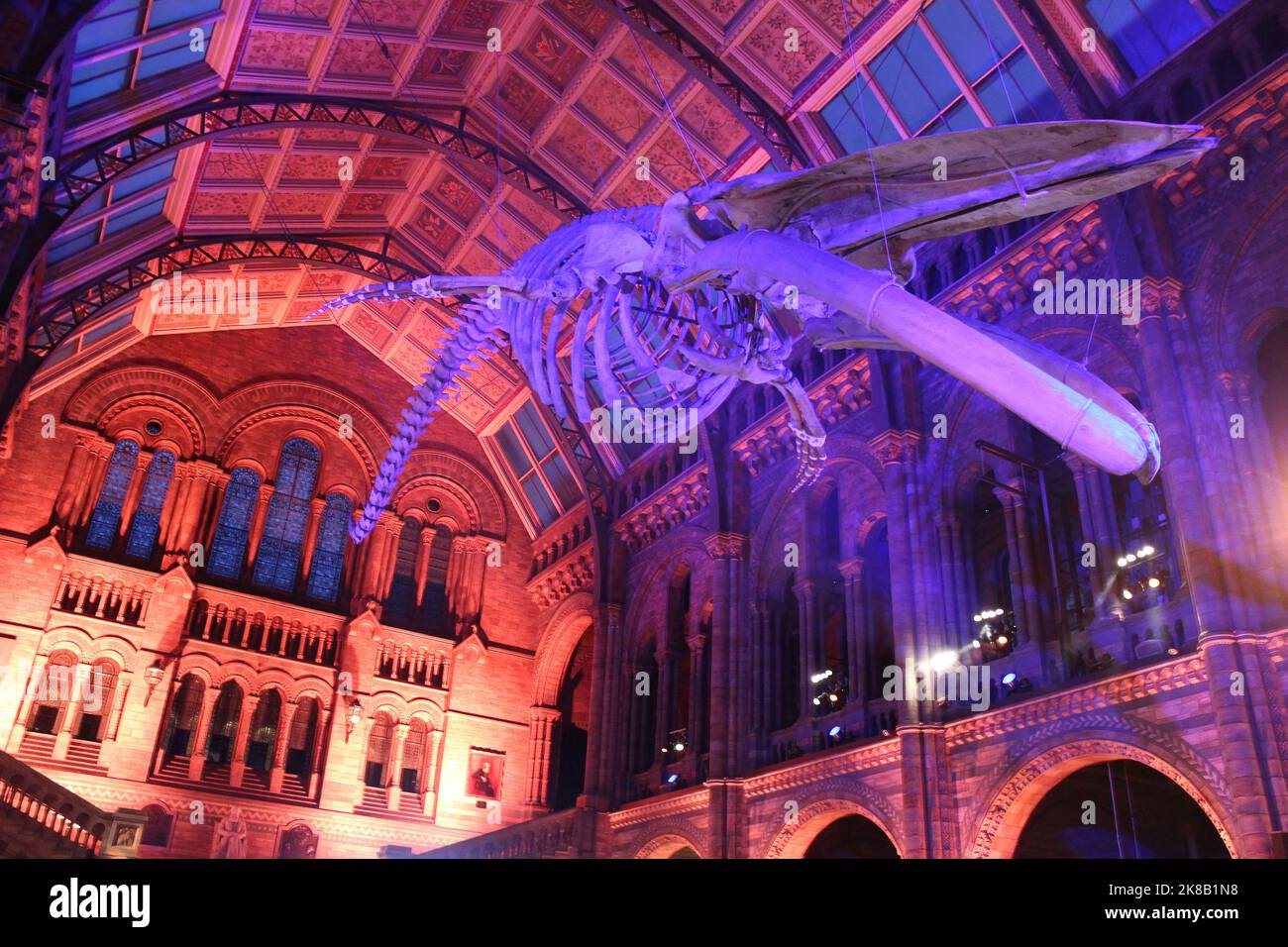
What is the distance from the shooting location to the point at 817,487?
57.9 feet

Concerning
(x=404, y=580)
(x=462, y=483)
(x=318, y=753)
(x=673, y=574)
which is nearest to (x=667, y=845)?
(x=673, y=574)

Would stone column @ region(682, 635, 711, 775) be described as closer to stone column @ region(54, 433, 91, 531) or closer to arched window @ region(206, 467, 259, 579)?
arched window @ region(206, 467, 259, 579)

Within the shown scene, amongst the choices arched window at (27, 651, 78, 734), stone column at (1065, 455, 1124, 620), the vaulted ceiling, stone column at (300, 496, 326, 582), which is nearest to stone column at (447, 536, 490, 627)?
stone column at (300, 496, 326, 582)

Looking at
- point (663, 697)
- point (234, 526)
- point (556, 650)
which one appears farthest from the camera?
point (556, 650)

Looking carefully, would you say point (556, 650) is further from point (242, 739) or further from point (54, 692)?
point (54, 692)

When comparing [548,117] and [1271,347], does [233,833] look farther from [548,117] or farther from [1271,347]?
[1271,347]

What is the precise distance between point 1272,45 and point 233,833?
2197cm

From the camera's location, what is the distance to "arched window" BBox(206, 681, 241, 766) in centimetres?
2125

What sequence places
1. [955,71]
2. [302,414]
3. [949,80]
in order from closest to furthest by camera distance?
[955,71] → [949,80] → [302,414]

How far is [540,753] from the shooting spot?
24.5 m

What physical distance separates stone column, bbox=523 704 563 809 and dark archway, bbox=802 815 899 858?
27.4ft

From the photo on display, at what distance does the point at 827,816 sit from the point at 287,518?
1488cm

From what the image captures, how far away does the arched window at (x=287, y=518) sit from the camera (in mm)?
23250

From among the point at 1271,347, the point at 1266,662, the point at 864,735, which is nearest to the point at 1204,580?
the point at 1266,662
